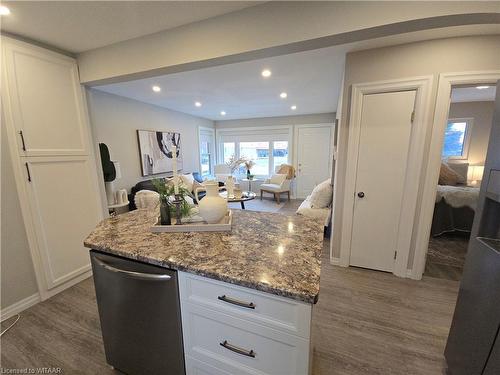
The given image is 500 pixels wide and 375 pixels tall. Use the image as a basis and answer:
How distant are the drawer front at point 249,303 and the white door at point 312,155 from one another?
5.59 m

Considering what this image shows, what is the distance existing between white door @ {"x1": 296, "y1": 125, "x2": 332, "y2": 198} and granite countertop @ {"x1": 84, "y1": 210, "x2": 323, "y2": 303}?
15.5 feet

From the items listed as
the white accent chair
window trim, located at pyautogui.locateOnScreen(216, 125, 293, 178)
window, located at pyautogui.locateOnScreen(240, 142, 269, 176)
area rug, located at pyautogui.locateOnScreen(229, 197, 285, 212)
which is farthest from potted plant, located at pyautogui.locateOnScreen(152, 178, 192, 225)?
window, located at pyautogui.locateOnScreen(240, 142, 269, 176)

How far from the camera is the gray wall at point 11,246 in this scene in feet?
5.81

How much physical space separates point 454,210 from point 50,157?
5292mm

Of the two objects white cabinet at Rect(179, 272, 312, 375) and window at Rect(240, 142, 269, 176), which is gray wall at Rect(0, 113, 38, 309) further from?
window at Rect(240, 142, 269, 176)

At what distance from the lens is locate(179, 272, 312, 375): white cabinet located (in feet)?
2.86

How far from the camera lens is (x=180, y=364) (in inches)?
45.5

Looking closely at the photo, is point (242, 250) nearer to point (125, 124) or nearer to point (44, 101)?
point (44, 101)

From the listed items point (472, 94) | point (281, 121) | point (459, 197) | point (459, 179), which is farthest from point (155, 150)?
point (472, 94)

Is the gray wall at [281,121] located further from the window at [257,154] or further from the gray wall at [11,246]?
the gray wall at [11,246]

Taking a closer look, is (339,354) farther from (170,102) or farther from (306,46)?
(170,102)

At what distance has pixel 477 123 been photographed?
4.59 metres

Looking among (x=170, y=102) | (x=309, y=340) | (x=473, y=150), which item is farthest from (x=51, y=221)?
(x=473, y=150)

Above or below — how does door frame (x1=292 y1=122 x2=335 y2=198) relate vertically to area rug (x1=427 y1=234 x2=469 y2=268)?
above
